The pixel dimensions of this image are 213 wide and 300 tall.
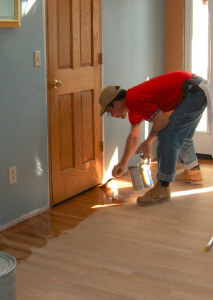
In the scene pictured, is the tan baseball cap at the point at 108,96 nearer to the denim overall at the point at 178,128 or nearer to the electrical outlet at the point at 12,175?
the denim overall at the point at 178,128

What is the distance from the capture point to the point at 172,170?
3.87 m

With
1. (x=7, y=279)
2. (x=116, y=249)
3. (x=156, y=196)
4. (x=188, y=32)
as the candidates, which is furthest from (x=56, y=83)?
(x=188, y=32)

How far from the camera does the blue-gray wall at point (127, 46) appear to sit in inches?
172

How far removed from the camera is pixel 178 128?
12.5 feet

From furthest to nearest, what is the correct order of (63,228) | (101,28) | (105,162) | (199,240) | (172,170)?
(105,162) < (101,28) < (172,170) < (63,228) < (199,240)

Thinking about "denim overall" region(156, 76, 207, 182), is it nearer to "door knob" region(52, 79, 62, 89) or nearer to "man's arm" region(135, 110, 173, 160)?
"man's arm" region(135, 110, 173, 160)

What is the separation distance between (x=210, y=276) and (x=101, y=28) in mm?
2388

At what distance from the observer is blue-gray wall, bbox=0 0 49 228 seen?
3270 millimetres

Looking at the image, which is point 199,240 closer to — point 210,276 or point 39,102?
point 210,276

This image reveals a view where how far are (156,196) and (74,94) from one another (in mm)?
1029

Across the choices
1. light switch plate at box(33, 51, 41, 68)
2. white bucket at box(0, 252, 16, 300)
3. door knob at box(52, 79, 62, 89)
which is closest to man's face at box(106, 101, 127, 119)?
door knob at box(52, 79, 62, 89)

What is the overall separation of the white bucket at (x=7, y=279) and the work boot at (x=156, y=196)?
186 centimetres

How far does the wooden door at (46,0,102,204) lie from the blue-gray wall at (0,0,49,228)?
11 cm

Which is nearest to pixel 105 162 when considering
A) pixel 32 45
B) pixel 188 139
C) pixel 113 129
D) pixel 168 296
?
pixel 113 129
